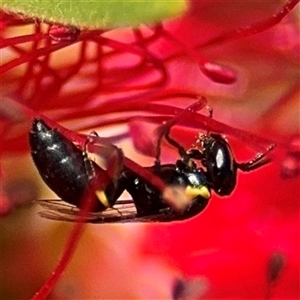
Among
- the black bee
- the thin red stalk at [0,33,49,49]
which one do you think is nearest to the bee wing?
the black bee

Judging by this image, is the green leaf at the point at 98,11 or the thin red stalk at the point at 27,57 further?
the thin red stalk at the point at 27,57

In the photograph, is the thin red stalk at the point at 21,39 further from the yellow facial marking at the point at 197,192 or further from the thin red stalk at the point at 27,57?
the yellow facial marking at the point at 197,192

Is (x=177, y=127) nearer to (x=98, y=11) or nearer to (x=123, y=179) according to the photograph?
(x=123, y=179)

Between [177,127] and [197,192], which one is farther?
[177,127]

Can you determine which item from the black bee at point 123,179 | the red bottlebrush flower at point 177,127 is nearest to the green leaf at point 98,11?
the black bee at point 123,179

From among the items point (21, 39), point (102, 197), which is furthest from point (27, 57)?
point (102, 197)

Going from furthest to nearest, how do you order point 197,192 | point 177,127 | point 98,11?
→ point 177,127 < point 197,192 < point 98,11
